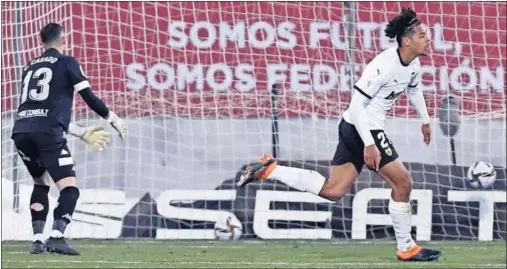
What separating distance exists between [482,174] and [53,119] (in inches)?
180

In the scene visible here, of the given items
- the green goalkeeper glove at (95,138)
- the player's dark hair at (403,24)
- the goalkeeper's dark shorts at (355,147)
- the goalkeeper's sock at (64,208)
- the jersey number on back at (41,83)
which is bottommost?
the goalkeeper's sock at (64,208)

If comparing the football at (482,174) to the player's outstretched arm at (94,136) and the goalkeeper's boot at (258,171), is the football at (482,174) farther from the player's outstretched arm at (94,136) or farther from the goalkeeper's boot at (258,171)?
the player's outstretched arm at (94,136)

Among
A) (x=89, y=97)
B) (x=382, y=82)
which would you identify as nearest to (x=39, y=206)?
(x=89, y=97)

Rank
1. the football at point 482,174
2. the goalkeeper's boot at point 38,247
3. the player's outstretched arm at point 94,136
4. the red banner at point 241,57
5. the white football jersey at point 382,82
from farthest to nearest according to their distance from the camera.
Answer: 1. the red banner at point 241,57
2. the football at point 482,174
3. the player's outstretched arm at point 94,136
4. the goalkeeper's boot at point 38,247
5. the white football jersey at point 382,82

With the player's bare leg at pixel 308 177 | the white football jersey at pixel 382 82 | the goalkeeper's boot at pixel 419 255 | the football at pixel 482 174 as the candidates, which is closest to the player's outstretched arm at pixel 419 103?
the white football jersey at pixel 382 82

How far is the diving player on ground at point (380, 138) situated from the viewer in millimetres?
9070

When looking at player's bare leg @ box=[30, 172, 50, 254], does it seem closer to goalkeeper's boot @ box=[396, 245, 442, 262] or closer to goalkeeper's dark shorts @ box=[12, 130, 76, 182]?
goalkeeper's dark shorts @ box=[12, 130, 76, 182]

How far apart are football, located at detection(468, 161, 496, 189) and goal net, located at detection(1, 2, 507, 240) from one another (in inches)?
10.7

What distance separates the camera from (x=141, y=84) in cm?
1317

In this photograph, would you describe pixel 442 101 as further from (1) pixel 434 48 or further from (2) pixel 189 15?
(2) pixel 189 15

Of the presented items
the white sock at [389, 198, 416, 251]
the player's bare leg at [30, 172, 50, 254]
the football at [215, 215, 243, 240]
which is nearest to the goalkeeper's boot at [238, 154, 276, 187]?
the white sock at [389, 198, 416, 251]

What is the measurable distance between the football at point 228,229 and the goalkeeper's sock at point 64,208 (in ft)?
9.78

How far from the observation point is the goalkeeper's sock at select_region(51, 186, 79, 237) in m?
9.68

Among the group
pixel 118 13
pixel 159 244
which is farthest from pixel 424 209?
pixel 118 13
